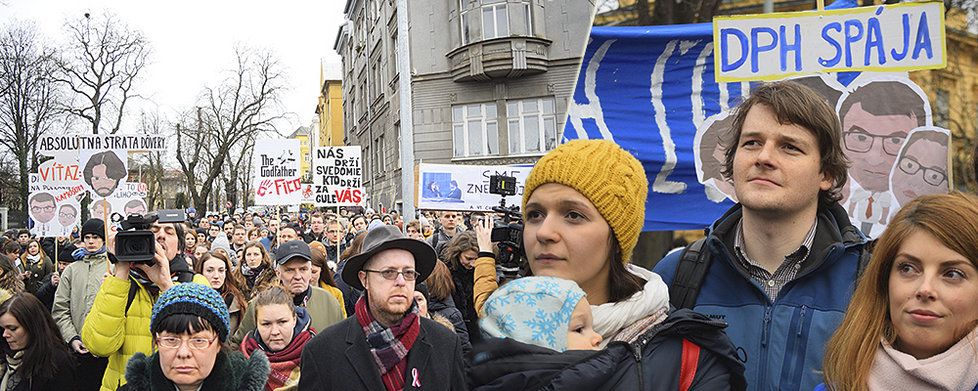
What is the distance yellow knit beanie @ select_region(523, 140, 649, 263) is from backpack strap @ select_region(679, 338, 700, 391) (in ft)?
1.02

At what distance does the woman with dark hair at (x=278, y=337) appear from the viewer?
4238mm

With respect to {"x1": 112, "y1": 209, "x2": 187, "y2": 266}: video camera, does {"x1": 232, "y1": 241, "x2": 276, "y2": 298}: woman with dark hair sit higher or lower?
lower

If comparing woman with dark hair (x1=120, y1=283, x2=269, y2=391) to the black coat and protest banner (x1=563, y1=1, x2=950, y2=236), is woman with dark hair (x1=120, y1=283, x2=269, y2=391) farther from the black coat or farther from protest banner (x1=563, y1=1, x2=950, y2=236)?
protest banner (x1=563, y1=1, x2=950, y2=236)

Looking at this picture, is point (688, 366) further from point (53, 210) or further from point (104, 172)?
point (53, 210)

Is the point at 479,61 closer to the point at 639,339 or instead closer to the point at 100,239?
the point at 100,239

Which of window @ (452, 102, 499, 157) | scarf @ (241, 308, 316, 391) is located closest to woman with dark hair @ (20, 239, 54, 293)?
scarf @ (241, 308, 316, 391)

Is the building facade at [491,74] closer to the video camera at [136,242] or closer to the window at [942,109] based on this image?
the video camera at [136,242]

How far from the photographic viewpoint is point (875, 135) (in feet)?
11.3

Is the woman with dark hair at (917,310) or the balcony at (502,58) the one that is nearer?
the woman with dark hair at (917,310)

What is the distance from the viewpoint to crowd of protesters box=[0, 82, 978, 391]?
5.24 feet

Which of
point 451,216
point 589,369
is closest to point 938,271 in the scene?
point 589,369

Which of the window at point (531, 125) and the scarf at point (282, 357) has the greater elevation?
the window at point (531, 125)

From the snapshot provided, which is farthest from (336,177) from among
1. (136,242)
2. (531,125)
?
(531,125)

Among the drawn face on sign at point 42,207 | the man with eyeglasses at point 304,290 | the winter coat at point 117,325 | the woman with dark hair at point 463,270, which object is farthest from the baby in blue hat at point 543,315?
the drawn face on sign at point 42,207
